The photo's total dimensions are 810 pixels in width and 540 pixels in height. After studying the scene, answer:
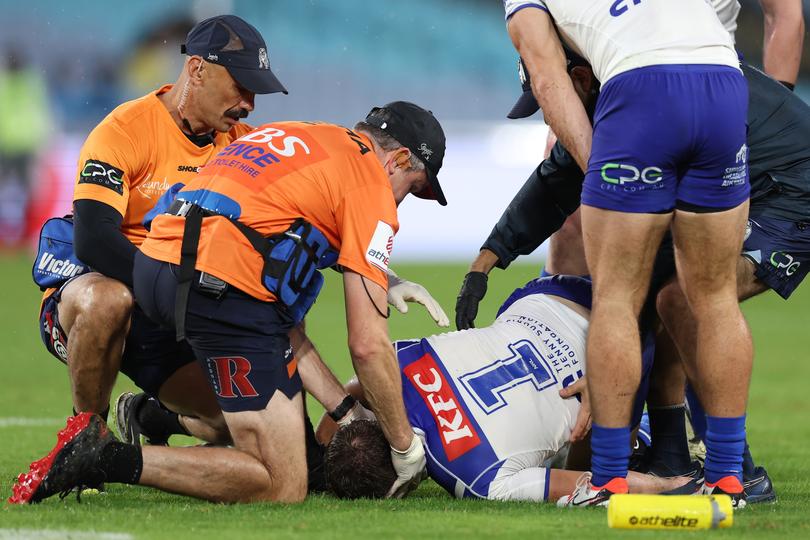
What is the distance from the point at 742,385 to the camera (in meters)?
3.91

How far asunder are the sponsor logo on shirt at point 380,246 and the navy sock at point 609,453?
0.90 m

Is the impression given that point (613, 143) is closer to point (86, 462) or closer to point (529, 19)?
point (529, 19)

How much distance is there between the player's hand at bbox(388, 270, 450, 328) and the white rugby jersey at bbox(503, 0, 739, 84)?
1.13m

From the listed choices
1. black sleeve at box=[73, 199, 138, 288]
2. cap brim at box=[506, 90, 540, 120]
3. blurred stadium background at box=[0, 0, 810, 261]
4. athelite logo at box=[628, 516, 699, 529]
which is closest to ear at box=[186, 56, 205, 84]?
black sleeve at box=[73, 199, 138, 288]

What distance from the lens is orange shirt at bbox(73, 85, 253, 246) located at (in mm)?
4941

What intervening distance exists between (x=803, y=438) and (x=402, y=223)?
36.2 feet

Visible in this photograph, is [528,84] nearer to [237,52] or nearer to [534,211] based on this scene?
[534,211]

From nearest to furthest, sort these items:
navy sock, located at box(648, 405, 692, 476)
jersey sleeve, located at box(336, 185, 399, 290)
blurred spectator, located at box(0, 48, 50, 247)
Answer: jersey sleeve, located at box(336, 185, 399, 290)
navy sock, located at box(648, 405, 692, 476)
blurred spectator, located at box(0, 48, 50, 247)

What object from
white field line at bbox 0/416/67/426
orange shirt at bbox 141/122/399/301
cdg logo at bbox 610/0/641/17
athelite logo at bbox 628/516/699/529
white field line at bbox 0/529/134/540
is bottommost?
white field line at bbox 0/416/67/426

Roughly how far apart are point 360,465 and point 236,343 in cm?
59

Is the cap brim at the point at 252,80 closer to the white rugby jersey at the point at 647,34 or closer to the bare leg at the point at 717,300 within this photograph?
the white rugby jersey at the point at 647,34

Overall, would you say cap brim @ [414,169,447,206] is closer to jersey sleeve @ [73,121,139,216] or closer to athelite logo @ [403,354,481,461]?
athelite logo @ [403,354,481,461]

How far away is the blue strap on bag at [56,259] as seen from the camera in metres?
5.07

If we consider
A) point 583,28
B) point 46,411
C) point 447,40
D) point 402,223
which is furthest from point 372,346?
point 447,40
